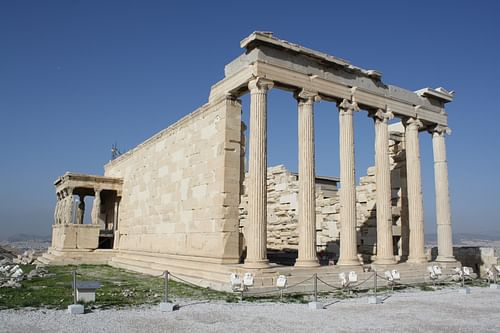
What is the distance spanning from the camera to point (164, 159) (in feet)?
67.6

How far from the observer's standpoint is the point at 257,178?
13.6 m

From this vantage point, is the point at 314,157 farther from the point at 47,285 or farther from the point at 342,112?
the point at 47,285

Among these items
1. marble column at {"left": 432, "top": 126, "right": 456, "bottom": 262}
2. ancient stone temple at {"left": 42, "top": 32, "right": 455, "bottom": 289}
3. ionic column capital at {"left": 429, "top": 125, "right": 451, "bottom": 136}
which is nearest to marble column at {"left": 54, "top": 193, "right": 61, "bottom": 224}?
ancient stone temple at {"left": 42, "top": 32, "right": 455, "bottom": 289}

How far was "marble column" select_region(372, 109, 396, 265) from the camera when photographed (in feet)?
55.0

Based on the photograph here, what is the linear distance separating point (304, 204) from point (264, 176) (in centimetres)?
174

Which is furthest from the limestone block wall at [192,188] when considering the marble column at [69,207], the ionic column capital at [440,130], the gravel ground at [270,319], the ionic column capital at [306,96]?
the ionic column capital at [440,130]

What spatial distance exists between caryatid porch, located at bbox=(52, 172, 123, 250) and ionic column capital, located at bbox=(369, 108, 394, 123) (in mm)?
15130

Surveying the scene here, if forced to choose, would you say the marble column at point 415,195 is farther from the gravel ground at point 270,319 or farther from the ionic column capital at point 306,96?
the gravel ground at point 270,319

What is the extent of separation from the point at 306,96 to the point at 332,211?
9005 mm

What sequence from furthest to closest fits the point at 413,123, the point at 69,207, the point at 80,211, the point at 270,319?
the point at 80,211 < the point at 69,207 < the point at 413,123 < the point at 270,319

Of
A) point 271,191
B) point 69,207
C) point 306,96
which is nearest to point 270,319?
point 306,96

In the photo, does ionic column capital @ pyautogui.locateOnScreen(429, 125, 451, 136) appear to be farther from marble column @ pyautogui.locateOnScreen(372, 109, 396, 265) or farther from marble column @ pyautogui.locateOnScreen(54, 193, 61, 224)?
marble column @ pyautogui.locateOnScreen(54, 193, 61, 224)

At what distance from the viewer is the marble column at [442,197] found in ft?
61.7

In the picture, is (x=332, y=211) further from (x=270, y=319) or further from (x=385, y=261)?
(x=270, y=319)
